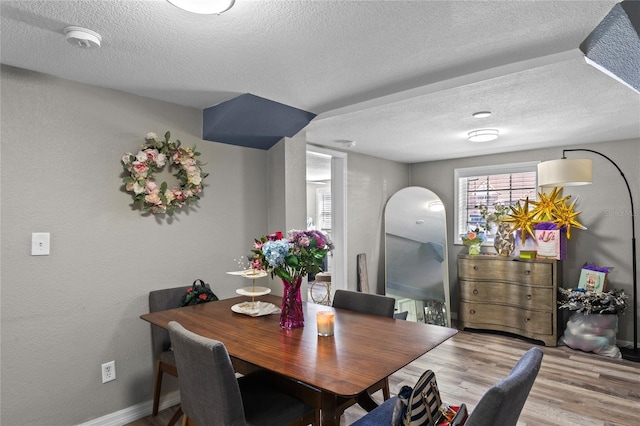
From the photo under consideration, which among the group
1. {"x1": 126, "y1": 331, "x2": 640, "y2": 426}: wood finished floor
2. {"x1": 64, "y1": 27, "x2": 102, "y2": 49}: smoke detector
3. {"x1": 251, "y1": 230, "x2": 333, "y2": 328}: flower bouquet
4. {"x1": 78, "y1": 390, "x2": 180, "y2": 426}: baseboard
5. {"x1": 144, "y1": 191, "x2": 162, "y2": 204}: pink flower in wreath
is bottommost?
{"x1": 126, "y1": 331, "x2": 640, "y2": 426}: wood finished floor

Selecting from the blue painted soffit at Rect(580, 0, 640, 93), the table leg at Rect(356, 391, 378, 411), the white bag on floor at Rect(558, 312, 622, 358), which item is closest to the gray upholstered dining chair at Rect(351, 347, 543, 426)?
the table leg at Rect(356, 391, 378, 411)

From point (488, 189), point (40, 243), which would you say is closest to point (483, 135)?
point (488, 189)

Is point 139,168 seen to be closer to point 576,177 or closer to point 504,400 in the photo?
point 504,400

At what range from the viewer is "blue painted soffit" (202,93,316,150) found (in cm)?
268

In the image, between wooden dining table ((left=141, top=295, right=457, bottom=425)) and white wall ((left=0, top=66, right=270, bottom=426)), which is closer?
wooden dining table ((left=141, top=295, right=457, bottom=425))

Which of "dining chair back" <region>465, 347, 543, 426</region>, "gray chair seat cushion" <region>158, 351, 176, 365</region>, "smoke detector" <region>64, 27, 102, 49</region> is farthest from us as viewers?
"gray chair seat cushion" <region>158, 351, 176, 365</region>

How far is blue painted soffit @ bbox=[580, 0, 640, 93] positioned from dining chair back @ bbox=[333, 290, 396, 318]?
1.65 m

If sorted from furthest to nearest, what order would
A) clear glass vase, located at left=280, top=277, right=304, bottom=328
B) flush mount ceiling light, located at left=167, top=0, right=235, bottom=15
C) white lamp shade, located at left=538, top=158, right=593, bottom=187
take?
white lamp shade, located at left=538, top=158, right=593, bottom=187 < clear glass vase, located at left=280, top=277, right=304, bottom=328 < flush mount ceiling light, located at left=167, top=0, right=235, bottom=15

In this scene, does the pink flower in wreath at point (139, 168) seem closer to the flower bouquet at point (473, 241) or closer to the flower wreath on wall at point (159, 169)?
the flower wreath on wall at point (159, 169)

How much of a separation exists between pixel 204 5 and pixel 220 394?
1.47m

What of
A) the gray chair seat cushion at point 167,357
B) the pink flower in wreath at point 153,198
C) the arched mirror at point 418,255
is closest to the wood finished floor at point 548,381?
the gray chair seat cushion at point 167,357

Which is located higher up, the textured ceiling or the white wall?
the textured ceiling

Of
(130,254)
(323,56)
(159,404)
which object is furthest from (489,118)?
(159,404)

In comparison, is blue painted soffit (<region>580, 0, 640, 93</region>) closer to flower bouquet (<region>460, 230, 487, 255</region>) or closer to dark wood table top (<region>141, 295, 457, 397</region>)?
dark wood table top (<region>141, 295, 457, 397</region>)
